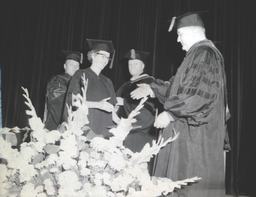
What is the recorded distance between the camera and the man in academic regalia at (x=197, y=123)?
5.76 ft

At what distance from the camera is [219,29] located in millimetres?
4578

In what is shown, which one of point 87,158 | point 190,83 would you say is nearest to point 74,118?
point 87,158

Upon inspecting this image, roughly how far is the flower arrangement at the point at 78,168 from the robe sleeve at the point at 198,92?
0.86 metres

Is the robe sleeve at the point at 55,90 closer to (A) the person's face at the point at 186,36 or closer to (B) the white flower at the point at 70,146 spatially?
(A) the person's face at the point at 186,36

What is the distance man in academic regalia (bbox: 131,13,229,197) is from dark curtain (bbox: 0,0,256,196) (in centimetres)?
136

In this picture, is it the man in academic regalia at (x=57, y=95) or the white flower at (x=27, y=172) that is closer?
the white flower at (x=27, y=172)

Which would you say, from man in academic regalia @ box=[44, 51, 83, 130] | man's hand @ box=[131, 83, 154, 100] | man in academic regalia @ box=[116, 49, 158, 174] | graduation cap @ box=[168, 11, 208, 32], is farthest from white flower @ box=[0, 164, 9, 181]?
man in academic regalia @ box=[44, 51, 83, 130]

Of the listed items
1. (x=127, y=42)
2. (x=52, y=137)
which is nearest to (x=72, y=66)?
(x=127, y=42)

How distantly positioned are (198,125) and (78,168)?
43.5 inches

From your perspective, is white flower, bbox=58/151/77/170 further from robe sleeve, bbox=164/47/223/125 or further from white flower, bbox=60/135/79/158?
robe sleeve, bbox=164/47/223/125

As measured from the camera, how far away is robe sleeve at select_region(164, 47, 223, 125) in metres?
1.73

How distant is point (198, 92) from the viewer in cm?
174

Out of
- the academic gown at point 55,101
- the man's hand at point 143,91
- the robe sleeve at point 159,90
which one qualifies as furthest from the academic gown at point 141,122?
the man's hand at point 143,91

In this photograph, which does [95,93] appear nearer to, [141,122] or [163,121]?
[141,122]
